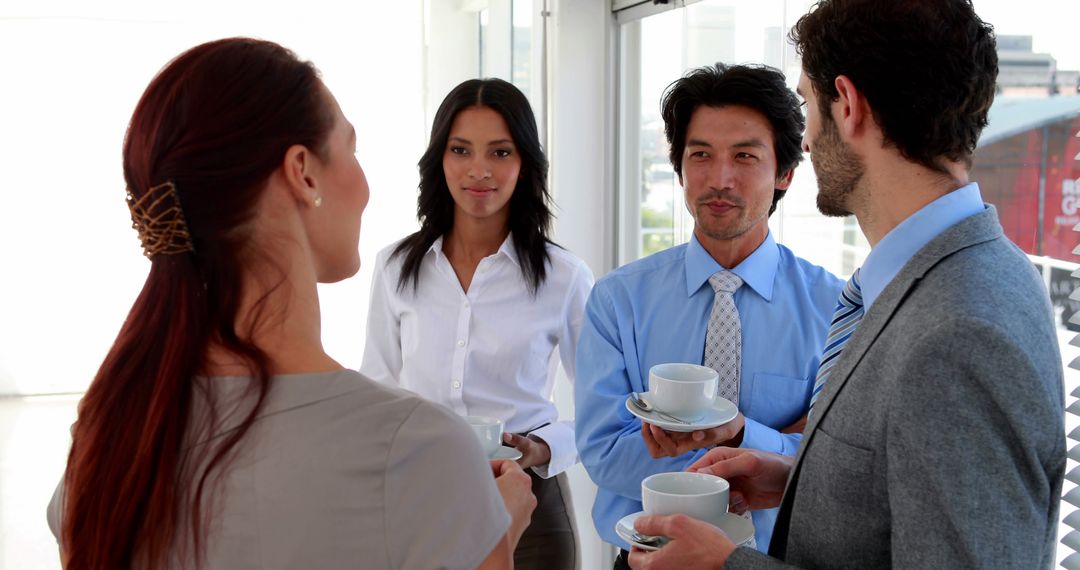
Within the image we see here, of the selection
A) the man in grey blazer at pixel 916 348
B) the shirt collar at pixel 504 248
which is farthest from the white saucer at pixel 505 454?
the shirt collar at pixel 504 248

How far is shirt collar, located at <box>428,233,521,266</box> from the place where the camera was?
2340 millimetres

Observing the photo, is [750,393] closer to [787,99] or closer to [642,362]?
[642,362]

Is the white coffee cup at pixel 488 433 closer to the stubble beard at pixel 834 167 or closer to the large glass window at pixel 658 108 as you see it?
the stubble beard at pixel 834 167

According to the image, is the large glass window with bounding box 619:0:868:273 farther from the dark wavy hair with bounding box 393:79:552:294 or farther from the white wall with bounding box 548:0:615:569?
the dark wavy hair with bounding box 393:79:552:294

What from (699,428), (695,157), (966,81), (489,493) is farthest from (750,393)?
(489,493)

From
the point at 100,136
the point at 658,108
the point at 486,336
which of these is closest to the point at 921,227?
the point at 486,336

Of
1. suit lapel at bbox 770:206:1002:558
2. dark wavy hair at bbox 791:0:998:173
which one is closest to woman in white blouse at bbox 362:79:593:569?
suit lapel at bbox 770:206:1002:558

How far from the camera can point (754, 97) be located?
1.83 metres

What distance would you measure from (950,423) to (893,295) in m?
0.19

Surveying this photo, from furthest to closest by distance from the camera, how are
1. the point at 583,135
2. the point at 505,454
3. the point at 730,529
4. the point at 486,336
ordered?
the point at 583,135 → the point at 486,336 → the point at 505,454 → the point at 730,529

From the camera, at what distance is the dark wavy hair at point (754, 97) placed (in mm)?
1833

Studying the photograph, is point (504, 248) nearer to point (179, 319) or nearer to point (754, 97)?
point (754, 97)

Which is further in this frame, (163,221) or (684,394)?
(684,394)

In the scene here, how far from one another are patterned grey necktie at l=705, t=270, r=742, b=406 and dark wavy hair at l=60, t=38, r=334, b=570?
105 cm
